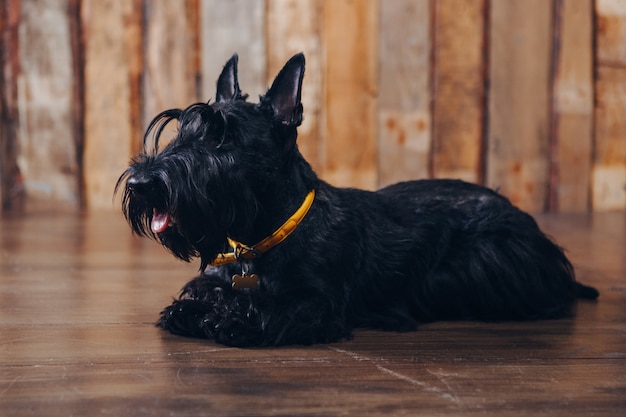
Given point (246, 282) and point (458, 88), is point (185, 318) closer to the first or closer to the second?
point (246, 282)

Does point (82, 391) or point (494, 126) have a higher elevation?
point (494, 126)

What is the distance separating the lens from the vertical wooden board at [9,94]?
4.75 m

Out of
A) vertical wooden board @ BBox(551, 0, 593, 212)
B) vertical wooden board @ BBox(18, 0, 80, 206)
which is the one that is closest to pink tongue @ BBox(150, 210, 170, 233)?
vertical wooden board @ BBox(18, 0, 80, 206)

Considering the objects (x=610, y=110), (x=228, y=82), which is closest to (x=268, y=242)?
(x=228, y=82)

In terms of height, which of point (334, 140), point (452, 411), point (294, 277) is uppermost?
point (334, 140)

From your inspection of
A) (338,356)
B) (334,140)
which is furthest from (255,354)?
(334,140)

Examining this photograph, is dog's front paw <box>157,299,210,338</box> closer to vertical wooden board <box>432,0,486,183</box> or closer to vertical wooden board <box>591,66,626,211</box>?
vertical wooden board <box>432,0,486,183</box>

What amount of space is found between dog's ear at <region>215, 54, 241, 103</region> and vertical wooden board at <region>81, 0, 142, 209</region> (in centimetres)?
240

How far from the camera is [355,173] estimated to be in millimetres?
4754

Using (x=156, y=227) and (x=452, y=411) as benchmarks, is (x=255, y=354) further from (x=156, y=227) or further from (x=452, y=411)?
(x=452, y=411)

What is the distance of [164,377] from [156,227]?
442mm

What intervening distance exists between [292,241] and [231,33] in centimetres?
262

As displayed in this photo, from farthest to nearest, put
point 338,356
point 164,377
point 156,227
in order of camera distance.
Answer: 1. point 156,227
2. point 338,356
3. point 164,377

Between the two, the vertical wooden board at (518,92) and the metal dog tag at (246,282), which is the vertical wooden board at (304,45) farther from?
the metal dog tag at (246,282)
